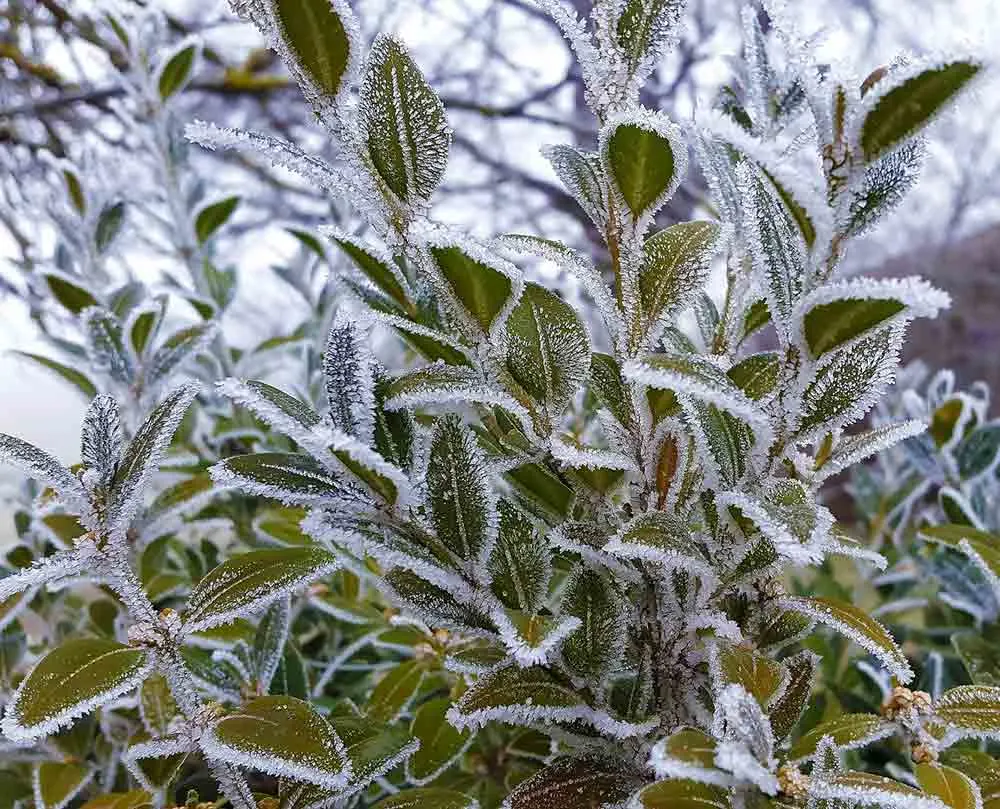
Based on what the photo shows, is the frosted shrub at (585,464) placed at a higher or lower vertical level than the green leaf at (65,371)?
lower

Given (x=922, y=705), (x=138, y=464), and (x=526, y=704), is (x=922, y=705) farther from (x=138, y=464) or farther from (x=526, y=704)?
(x=138, y=464)

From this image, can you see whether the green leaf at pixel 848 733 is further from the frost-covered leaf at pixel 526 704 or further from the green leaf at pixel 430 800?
the green leaf at pixel 430 800

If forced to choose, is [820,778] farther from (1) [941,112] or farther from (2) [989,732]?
(1) [941,112]

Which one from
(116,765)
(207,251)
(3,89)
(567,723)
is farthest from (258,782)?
(3,89)

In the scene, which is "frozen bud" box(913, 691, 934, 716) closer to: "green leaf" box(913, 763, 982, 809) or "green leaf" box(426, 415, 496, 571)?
"green leaf" box(913, 763, 982, 809)

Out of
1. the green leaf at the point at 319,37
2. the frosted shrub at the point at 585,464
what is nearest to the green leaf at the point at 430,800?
the frosted shrub at the point at 585,464

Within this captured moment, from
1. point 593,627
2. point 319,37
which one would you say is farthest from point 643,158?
point 593,627
